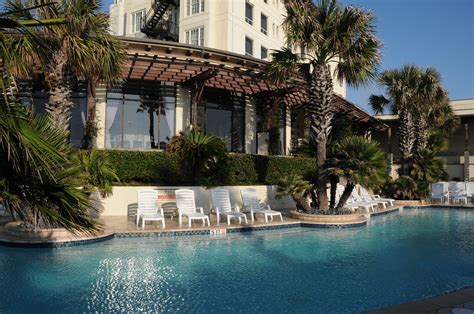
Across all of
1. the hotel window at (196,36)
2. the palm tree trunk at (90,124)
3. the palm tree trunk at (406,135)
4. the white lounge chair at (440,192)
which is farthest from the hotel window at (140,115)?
the white lounge chair at (440,192)

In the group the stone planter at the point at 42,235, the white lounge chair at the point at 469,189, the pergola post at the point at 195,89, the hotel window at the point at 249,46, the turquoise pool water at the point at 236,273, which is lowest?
the turquoise pool water at the point at 236,273

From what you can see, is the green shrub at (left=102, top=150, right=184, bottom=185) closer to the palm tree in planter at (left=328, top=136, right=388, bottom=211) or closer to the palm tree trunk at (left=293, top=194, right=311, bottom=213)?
the palm tree trunk at (left=293, top=194, right=311, bottom=213)

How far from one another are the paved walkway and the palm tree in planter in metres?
7.96

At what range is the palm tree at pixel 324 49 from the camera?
45.7 feet

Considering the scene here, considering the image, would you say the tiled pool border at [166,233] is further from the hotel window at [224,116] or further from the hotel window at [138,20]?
the hotel window at [138,20]

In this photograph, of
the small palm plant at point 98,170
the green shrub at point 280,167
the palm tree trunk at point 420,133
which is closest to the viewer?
the small palm plant at point 98,170

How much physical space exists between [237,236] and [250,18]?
73.7ft

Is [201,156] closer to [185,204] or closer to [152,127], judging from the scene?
[185,204]

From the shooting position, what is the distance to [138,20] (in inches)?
1313

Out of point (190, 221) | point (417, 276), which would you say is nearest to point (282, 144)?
point (190, 221)

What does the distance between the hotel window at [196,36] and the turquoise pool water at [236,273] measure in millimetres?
19840

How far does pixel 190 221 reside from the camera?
12172 millimetres

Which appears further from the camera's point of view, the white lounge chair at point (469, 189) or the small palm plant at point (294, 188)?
the white lounge chair at point (469, 189)

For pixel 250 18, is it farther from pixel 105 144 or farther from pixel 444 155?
pixel 444 155
